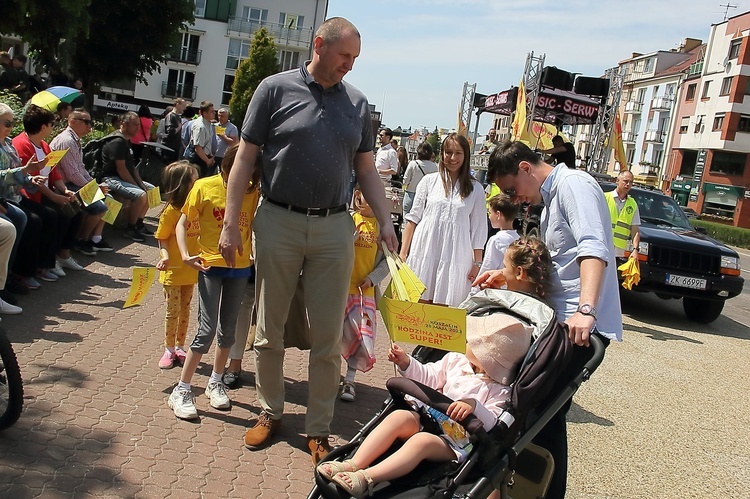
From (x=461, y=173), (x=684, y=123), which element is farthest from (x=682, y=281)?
(x=684, y=123)

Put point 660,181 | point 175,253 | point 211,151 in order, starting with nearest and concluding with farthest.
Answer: point 175,253 < point 211,151 < point 660,181

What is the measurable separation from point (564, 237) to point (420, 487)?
150cm

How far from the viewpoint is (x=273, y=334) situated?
4.47 metres

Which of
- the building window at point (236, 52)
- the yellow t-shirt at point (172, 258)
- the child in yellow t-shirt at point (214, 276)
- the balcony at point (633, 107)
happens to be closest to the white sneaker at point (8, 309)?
the yellow t-shirt at point (172, 258)

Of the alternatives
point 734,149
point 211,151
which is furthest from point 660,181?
point 211,151

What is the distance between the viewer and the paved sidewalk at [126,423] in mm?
3955

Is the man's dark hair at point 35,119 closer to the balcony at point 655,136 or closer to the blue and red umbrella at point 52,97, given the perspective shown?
the blue and red umbrella at point 52,97

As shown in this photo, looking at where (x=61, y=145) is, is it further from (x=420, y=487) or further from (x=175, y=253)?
(x=420, y=487)

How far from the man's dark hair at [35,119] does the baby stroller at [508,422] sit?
606 centimetres

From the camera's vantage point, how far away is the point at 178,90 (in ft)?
217

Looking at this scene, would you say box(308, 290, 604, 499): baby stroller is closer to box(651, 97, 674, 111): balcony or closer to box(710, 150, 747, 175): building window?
box(710, 150, 747, 175): building window

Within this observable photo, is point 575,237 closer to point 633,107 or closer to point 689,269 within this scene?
point 689,269

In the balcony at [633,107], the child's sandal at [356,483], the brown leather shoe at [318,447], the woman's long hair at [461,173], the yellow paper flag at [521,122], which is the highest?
the balcony at [633,107]

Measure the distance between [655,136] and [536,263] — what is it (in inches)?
3174
